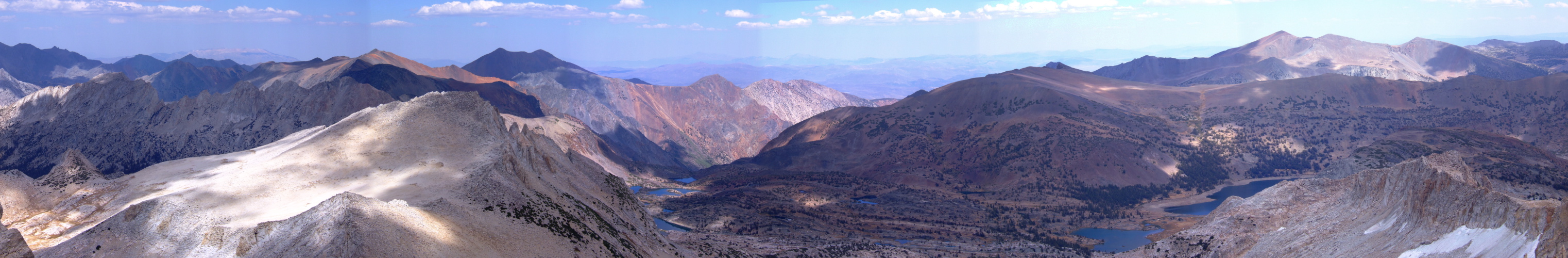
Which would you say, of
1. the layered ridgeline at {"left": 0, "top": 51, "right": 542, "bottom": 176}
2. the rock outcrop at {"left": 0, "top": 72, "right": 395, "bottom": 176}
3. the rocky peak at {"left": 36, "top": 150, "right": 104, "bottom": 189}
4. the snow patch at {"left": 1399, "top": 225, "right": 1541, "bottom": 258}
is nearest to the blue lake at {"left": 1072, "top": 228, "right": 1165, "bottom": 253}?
the snow patch at {"left": 1399, "top": 225, "right": 1541, "bottom": 258}

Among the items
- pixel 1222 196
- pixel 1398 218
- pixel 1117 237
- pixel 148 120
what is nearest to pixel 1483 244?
pixel 1398 218

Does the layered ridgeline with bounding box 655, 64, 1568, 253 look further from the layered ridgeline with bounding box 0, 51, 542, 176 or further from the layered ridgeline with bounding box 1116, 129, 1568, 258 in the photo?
the layered ridgeline with bounding box 0, 51, 542, 176

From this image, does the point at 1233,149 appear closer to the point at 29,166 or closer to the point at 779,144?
the point at 779,144

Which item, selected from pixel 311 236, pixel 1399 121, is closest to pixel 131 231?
pixel 311 236

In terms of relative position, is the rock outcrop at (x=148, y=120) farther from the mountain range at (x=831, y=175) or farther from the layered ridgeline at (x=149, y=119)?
the mountain range at (x=831, y=175)

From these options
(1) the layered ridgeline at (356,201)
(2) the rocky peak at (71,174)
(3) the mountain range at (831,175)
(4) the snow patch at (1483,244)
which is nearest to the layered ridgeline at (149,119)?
(3) the mountain range at (831,175)
